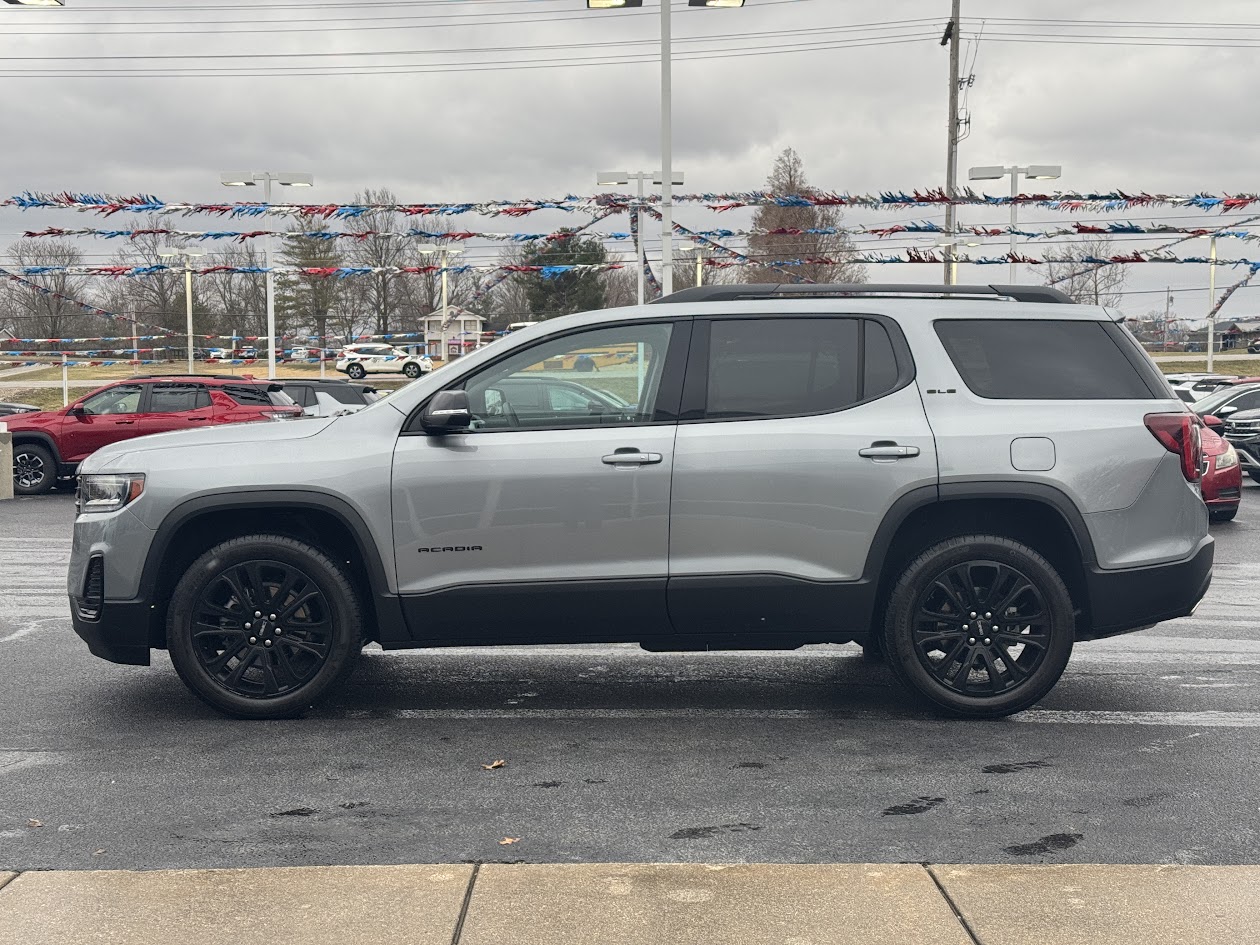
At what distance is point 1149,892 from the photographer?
12.6ft

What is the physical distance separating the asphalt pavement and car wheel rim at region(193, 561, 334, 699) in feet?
0.75

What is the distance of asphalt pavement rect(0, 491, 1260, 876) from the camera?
4352mm

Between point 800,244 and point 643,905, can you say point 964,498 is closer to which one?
point 643,905

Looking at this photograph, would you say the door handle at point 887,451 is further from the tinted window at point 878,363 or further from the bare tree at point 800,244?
the bare tree at point 800,244

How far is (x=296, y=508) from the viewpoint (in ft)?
18.7

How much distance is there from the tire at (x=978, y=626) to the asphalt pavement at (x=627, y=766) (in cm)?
17

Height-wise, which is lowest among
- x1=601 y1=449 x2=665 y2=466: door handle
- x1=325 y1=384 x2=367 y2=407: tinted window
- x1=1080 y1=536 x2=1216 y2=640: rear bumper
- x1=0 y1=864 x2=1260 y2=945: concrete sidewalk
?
x1=0 y1=864 x2=1260 y2=945: concrete sidewalk

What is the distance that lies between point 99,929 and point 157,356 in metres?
57.1

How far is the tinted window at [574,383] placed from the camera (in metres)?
5.78

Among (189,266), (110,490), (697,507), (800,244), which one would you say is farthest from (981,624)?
(800,244)

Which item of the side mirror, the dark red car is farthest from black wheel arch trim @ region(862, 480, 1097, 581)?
the dark red car

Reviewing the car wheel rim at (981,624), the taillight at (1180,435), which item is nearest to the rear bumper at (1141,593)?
the car wheel rim at (981,624)

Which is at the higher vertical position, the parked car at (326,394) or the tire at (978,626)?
the parked car at (326,394)

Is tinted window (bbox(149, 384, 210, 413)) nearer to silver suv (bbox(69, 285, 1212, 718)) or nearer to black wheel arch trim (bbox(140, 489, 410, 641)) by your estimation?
silver suv (bbox(69, 285, 1212, 718))
